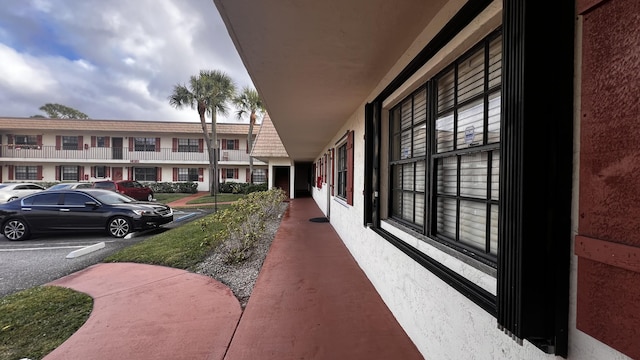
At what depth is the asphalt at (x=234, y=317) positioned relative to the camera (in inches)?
89.5

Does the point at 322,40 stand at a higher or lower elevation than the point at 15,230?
higher

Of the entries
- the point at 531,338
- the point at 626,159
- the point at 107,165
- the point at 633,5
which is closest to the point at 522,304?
the point at 531,338

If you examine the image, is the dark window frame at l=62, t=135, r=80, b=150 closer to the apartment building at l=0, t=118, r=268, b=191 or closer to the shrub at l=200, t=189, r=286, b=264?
the apartment building at l=0, t=118, r=268, b=191

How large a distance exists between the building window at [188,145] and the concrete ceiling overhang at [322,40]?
22.4 meters

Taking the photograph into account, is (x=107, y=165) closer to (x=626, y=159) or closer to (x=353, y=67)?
(x=353, y=67)

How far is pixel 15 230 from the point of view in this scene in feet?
21.4

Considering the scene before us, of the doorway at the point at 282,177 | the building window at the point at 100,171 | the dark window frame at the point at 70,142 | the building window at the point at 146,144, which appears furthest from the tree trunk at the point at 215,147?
the dark window frame at the point at 70,142

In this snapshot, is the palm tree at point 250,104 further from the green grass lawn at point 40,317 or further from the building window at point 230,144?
the green grass lawn at point 40,317

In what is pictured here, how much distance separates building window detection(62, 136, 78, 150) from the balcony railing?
41 centimetres

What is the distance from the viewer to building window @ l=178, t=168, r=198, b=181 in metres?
23.3

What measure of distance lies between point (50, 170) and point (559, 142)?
1267 inches

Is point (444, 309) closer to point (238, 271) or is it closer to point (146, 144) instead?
point (238, 271)

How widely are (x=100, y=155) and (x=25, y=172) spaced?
21.9 ft

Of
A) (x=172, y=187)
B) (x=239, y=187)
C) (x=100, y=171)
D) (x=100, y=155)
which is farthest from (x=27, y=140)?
(x=239, y=187)
